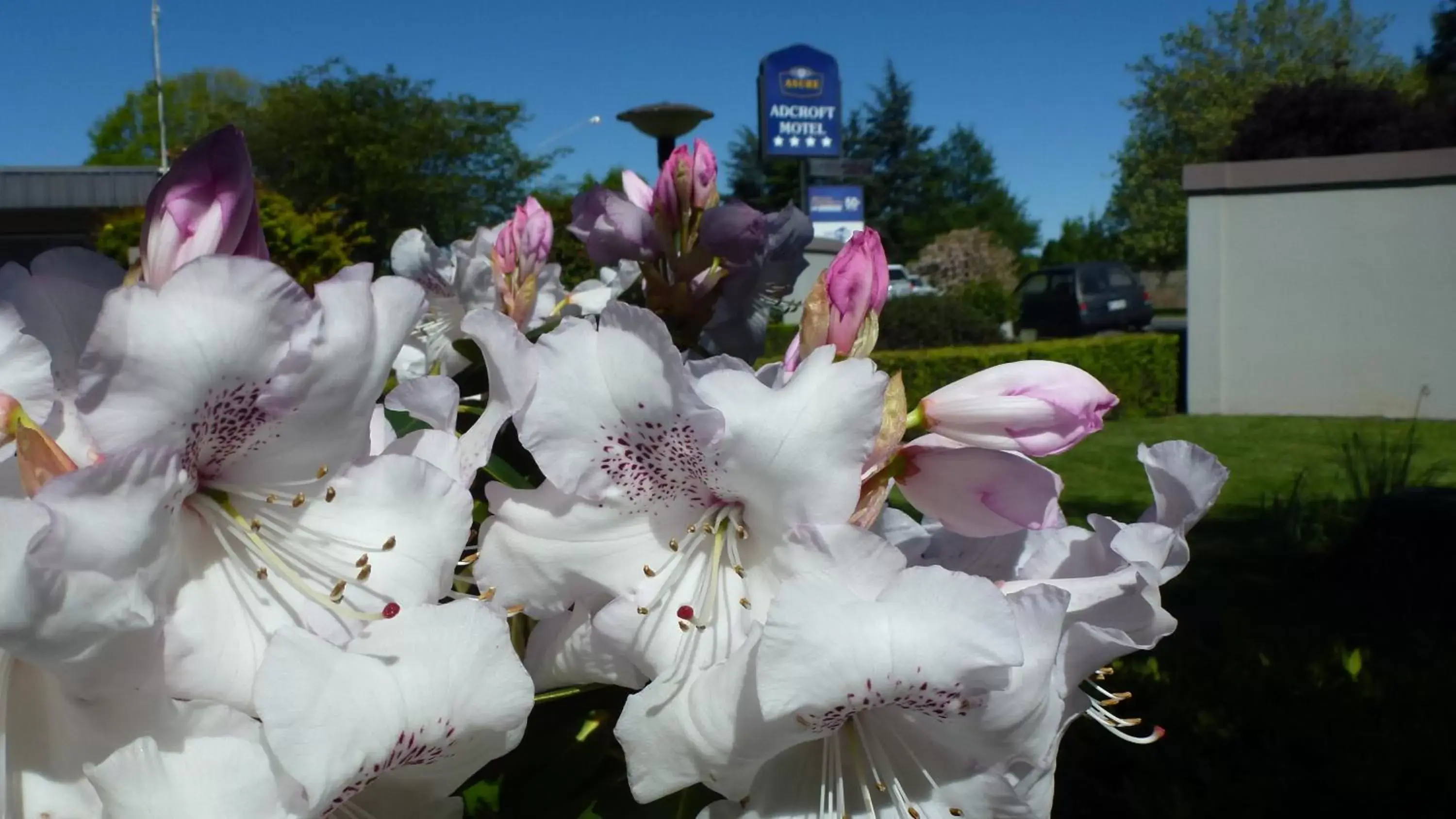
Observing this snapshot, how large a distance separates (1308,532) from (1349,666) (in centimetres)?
416

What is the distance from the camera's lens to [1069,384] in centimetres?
91

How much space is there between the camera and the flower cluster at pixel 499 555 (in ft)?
2.25

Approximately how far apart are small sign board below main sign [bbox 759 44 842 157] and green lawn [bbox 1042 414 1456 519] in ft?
29.9

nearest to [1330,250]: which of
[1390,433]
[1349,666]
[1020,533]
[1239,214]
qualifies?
[1239,214]

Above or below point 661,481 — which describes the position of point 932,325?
below

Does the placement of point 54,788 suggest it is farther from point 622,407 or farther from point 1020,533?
point 1020,533

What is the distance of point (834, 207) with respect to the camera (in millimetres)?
21500

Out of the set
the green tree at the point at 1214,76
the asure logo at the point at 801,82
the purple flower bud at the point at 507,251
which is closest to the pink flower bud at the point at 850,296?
the purple flower bud at the point at 507,251

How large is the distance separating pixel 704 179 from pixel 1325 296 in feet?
39.1

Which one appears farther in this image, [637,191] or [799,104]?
[799,104]

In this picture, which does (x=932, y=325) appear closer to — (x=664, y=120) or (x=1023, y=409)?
(x=664, y=120)

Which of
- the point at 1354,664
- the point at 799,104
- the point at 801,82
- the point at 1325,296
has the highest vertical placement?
the point at 801,82

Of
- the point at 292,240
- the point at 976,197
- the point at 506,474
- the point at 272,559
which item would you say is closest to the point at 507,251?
the point at 506,474

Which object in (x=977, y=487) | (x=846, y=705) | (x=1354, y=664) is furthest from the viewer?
(x=1354, y=664)
